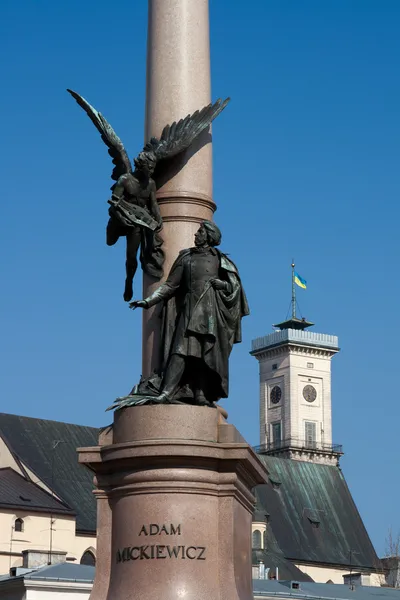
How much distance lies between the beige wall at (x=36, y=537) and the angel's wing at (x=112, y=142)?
4995cm

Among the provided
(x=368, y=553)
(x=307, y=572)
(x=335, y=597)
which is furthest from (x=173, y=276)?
(x=368, y=553)

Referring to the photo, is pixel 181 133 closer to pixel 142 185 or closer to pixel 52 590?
pixel 142 185

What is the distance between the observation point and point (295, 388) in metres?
126

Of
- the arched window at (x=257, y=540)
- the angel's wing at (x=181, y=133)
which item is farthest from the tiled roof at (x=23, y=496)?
the angel's wing at (x=181, y=133)

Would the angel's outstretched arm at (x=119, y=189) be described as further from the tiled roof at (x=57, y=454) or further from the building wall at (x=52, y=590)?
the tiled roof at (x=57, y=454)

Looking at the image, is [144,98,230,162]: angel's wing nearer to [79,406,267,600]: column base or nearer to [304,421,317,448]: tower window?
[79,406,267,600]: column base

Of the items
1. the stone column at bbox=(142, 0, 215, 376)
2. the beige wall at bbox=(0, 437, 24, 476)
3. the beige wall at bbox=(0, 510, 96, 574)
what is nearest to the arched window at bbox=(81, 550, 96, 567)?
the beige wall at bbox=(0, 510, 96, 574)

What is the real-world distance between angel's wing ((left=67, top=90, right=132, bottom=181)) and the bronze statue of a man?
1.17m

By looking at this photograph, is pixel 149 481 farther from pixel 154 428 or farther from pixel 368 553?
pixel 368 553

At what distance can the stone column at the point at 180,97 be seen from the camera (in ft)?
46.1

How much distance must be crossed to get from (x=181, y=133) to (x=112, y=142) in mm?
693

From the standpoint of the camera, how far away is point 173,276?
44.0 feet

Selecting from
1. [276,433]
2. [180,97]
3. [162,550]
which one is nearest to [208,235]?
[180,97]

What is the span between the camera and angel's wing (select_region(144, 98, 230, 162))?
14.1m
